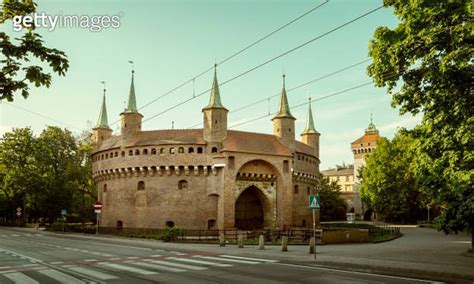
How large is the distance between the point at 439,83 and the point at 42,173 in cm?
5494

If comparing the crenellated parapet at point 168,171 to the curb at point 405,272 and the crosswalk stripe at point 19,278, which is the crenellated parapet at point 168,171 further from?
the crosswalk stripe at point 19,278

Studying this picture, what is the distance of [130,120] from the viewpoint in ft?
144

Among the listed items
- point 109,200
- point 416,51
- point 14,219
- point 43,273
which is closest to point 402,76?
point 416,51

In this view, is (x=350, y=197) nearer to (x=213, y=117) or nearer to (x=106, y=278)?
(x=213, y=117)

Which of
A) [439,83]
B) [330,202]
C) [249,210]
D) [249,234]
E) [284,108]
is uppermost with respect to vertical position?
[284,108]

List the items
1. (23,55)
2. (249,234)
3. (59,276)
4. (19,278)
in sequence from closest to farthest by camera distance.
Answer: (23,55), (19,278), (59,276), (249,234)

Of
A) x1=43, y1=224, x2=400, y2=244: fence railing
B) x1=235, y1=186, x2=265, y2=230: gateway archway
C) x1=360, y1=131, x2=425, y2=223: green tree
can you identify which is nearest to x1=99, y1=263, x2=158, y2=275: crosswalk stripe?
x1=43, y1=224, x2=400, y2=244: fence railing

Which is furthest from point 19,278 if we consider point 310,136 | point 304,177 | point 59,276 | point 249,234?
point 310,136

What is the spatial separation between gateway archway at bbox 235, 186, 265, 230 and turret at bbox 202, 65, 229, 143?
7.01 metres

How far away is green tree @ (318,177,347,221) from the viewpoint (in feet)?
233

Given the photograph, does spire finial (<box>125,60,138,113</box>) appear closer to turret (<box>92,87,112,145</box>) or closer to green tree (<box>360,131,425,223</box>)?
turret (<box>92,87,112,145</box>)

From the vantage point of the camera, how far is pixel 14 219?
6538 cm

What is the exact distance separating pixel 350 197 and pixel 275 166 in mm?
51233

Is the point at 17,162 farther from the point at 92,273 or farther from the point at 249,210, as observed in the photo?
the point at 92,273
